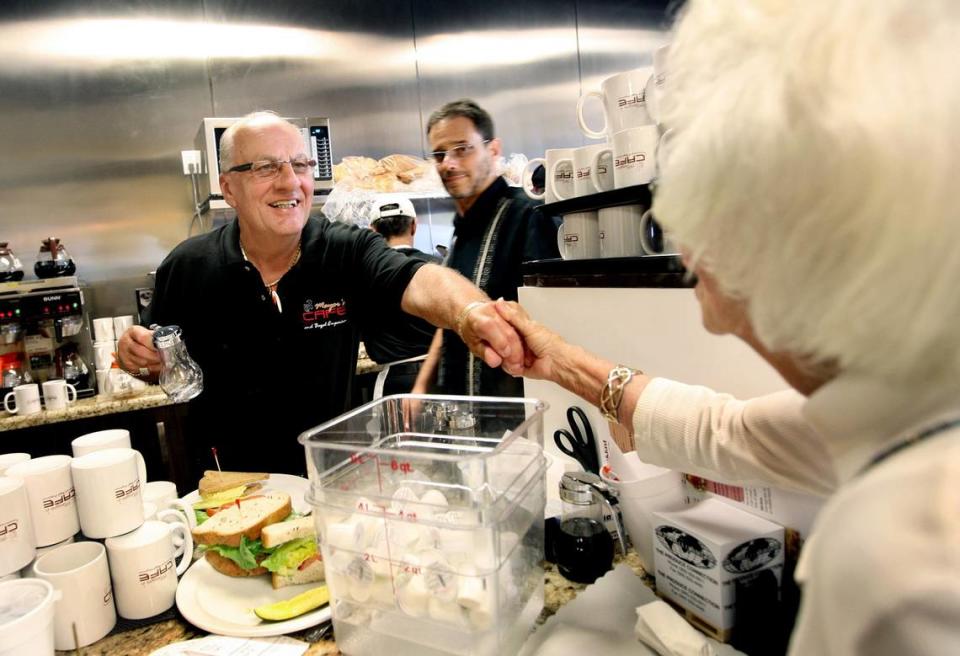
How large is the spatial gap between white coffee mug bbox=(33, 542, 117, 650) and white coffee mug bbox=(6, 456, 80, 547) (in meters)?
0.04

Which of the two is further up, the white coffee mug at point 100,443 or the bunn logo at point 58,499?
the white coffee mug at point 100,443

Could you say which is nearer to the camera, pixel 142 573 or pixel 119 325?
pixel 142 573

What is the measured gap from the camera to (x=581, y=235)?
126 cm

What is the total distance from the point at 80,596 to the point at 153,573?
0.09 metres

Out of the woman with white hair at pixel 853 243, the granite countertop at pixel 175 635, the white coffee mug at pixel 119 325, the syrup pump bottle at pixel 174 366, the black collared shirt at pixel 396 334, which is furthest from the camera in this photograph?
the white coffee mug at pixel 119 325

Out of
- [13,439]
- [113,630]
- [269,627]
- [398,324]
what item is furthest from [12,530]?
[13,439]

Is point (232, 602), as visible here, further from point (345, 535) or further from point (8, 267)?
point (8, 267)

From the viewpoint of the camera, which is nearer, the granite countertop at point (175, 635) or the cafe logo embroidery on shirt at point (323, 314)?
the granite countertop at point (175, 635)

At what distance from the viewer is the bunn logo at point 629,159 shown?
108cm

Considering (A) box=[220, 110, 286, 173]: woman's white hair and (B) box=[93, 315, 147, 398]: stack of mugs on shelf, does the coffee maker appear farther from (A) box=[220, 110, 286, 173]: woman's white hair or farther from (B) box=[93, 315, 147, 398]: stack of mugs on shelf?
(A) box=[220, 110, 286, 173]: woman's white hair

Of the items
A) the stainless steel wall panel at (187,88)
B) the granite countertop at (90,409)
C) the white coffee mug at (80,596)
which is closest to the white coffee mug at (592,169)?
the white coffee mug at (80,596)

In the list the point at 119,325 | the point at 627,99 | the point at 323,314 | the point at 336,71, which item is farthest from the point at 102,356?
the point at 627,99

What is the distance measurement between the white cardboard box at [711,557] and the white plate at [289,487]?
0.73m

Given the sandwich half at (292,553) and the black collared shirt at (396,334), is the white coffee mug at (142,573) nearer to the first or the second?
the sandwich half at (292,553)
